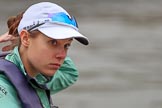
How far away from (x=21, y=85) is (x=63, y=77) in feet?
1.76

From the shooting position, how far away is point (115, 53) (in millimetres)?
6840

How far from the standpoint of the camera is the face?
A: 202 cm

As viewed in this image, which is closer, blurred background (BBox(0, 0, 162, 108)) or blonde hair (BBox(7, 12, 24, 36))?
blonde hair (BBox(7, 12, 24, 36))

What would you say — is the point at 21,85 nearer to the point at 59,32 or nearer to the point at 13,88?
the point at 13,88

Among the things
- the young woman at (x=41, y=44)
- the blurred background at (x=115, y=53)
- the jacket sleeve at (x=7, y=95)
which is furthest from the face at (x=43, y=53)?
the blurred background at (x=115, y=53)

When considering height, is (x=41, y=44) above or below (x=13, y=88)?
above

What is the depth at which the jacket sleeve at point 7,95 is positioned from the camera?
6.25 feet

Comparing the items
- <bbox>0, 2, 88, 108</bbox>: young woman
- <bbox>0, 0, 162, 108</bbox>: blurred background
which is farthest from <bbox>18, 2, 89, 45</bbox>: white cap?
<bbox>0, 0, 162, 108</bbox>: blurred background

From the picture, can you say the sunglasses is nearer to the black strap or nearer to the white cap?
the white cap

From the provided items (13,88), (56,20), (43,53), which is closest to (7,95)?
(13,88)

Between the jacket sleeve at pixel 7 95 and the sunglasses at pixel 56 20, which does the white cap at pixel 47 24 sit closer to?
the sunglasses at pixel 56 20

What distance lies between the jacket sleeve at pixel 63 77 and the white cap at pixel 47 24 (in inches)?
15.0

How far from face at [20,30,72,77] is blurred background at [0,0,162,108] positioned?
12.0 feet

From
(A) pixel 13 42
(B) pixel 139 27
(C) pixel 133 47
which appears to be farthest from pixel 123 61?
(A) pixel 13 42
